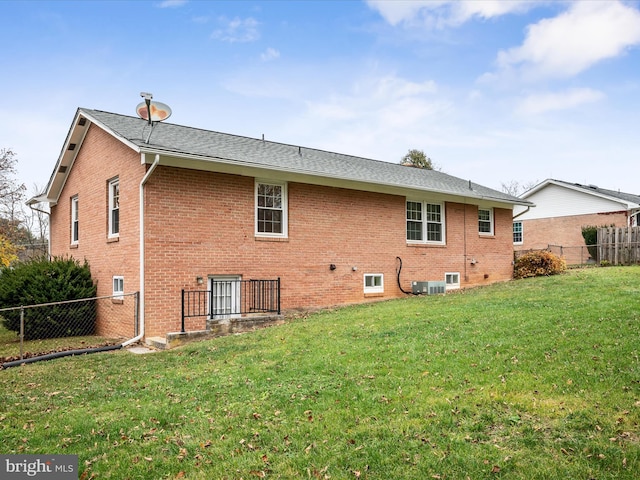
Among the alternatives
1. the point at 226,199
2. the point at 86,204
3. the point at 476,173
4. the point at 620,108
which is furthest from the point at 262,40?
the point at 476,173

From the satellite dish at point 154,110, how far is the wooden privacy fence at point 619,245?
2038cm

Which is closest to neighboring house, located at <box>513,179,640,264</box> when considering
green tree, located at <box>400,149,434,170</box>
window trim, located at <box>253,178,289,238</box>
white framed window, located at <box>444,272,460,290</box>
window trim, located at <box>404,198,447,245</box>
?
green tree, located at <box>400,149,434,170</box>

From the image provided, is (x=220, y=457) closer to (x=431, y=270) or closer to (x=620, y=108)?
(x=431, y=270)

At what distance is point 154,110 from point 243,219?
3342 millimetres

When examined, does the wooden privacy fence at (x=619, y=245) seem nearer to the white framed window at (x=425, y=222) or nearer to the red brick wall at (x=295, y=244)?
the red brick wall at (x=295, y=244)

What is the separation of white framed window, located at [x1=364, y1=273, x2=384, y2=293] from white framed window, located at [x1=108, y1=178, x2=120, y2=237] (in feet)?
23.5

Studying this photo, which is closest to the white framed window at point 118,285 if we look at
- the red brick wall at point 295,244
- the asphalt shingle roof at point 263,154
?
the red brick wall at point 295,244

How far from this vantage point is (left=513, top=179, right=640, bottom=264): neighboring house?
26891 millimetres

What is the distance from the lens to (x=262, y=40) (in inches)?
563

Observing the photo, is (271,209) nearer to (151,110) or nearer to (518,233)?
(151,110)

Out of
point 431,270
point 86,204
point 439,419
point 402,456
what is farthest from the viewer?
point 431,270

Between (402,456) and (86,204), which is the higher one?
(86,204)

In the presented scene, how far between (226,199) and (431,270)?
781 cm

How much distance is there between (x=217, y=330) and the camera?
405 inches
